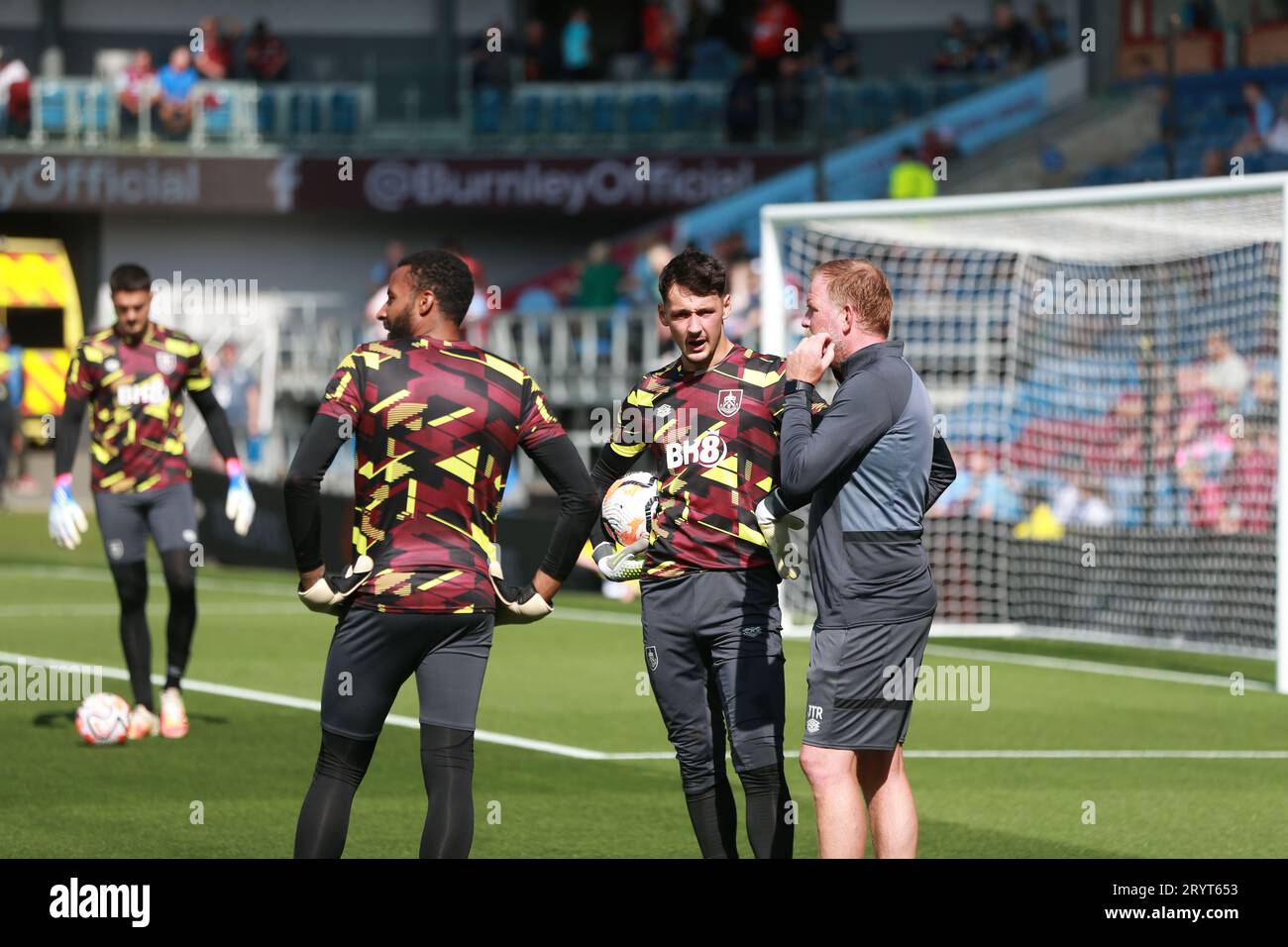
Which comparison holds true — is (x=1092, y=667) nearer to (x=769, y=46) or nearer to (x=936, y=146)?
(x=936, y=146)

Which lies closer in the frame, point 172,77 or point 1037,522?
point 1037,522

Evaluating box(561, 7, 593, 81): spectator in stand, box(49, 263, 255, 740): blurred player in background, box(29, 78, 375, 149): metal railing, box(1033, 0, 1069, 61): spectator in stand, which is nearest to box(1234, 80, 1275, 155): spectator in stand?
box(1033, 0, 1069, 61): spectator in stand

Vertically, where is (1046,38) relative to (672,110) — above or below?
above

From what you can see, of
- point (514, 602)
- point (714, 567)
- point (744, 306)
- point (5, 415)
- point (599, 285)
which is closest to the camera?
point (514, 602)

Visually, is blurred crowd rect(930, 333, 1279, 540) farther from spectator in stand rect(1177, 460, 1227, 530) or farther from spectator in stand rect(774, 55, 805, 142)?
spectator in stand rect(774, 55, 805, 142)

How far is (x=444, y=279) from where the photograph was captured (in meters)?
5.88

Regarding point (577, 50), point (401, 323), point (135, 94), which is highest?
point (577, 50)

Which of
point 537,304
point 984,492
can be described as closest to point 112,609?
point 984,492

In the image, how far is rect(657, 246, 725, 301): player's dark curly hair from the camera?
6.38 meters

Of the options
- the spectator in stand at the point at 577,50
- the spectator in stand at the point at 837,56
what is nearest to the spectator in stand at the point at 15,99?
the spectator in stand at the point at 577,50

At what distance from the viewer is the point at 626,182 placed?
31.3 metres

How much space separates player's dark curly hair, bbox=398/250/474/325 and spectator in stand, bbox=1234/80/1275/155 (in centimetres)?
1896

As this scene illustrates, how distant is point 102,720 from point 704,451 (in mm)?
4752
